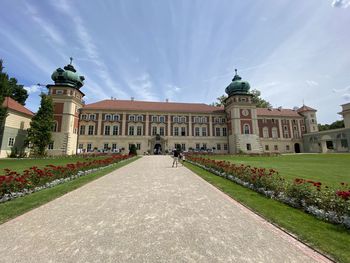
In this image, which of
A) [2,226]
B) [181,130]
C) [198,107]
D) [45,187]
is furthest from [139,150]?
[2,226]

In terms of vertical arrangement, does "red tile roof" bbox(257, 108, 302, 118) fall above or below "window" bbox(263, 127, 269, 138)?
above

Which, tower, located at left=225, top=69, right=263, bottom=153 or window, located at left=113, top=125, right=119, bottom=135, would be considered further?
window, located at left=113, top=125, right=119, bottom=135

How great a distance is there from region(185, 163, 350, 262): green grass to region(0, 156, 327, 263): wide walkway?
10.7 inches

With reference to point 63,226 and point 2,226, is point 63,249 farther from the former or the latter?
point 2,226

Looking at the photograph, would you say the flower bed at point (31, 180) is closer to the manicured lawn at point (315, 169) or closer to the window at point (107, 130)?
the manicured lawn at point (315, 169)

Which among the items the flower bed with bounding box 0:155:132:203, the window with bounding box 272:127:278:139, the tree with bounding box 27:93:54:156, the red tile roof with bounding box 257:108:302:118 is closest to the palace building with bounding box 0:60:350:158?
the window with bounding box 272:127:278:139

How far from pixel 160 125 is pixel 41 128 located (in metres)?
22.4

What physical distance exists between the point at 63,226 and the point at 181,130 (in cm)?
3787

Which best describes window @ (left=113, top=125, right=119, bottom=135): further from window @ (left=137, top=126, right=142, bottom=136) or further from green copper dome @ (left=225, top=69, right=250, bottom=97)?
green copper dome @ (left=225, top=69, right=250, bottom=97)

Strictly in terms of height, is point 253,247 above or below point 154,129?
below

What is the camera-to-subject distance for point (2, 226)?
3885mm

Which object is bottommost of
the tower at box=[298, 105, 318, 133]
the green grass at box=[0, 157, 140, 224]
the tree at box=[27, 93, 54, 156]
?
the green grass at box=[0, 157, 140, 224]

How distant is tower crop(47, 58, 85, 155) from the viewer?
33.4 meters

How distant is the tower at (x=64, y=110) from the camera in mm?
33375
